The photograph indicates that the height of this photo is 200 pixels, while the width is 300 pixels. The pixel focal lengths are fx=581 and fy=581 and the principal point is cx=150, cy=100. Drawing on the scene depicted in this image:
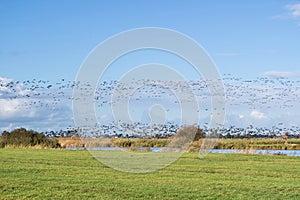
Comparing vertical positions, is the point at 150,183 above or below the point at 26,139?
below

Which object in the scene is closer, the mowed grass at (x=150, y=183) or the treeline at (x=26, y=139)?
the mowed grass at (x=150, y=183)

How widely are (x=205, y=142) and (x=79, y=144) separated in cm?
1527

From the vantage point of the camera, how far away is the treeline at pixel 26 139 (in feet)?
221

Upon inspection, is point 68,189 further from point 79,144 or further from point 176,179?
point 79,144

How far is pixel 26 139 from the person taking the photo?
6850 cm

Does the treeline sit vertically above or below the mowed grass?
above

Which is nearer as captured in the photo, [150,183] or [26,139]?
[150,183]

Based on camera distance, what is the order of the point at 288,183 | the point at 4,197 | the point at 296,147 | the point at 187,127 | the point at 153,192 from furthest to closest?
1. the point at 296,147
2. the point at 187,127
3. the point at 288,183
4. the point at 153,192
5. the point at 4,197

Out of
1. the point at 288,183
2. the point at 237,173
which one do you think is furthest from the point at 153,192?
the point at 237,173

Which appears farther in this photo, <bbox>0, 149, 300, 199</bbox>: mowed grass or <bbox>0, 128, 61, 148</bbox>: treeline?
<bbox>0, 128, 61, 148</bbox>: treeline

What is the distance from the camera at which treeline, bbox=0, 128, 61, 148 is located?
67.2 m

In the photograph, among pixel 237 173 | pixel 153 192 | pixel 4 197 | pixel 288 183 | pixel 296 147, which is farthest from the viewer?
pixel 296 147

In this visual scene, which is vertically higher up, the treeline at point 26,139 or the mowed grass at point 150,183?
the treeline at point 26,139

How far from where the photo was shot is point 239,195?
21922mm
